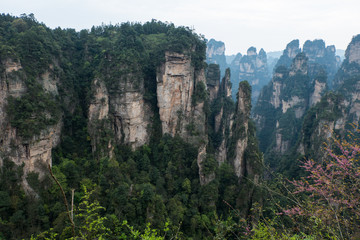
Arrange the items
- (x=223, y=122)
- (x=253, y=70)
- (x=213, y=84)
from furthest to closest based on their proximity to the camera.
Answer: (x=253, y=70) → (x=213, y=84) → (x=223, y=122)

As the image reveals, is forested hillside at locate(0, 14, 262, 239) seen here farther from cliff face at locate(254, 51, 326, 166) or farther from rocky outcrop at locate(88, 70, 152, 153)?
cliff face at locate(254, 51, 326, 166)

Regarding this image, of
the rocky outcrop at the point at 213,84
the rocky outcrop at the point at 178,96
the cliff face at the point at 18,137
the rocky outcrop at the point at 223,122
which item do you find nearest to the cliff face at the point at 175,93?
the rocky outcrop at the point at 178,96

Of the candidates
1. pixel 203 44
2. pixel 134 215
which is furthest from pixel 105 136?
pixel 203 44

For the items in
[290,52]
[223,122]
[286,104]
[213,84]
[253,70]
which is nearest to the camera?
[223,122]

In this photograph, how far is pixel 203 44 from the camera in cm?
2944

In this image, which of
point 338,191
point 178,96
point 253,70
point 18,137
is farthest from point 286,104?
point 338,191

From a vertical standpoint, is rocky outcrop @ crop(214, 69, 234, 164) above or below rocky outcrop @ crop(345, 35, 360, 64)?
below

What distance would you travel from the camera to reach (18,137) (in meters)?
17.4

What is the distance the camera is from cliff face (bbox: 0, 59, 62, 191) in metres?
17.1

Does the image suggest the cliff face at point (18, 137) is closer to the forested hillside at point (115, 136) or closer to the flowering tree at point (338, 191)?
the forested hillside at point (115, 136)

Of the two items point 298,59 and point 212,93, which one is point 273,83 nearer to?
point 298,59

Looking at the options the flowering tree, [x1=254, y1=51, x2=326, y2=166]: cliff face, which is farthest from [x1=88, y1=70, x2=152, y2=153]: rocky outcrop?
[x1=254, y1=51, x2=326, y2=166]: cliff face

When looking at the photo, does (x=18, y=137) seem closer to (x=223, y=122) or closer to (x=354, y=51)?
(x=223, y=122)

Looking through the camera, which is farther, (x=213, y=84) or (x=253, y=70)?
(x=253, y=70)
